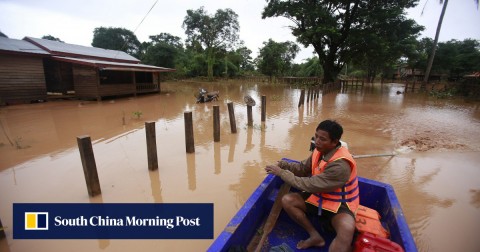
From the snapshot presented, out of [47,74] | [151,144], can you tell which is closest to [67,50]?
[47,74]

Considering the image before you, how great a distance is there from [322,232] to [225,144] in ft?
14.3

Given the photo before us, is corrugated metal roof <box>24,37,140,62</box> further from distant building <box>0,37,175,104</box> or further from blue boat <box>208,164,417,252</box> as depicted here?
blue boat <box>208,164,417,252</box>

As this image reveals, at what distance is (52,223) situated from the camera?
334 centimetres

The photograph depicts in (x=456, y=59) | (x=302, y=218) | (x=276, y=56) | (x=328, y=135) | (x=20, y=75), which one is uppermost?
(x=276, y=56)

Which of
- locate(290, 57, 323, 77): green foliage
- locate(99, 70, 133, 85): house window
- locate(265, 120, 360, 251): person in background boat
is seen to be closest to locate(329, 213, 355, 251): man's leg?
locate(265, 120, 360, 251): person in background boat

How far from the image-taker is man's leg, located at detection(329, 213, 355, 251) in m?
2.21

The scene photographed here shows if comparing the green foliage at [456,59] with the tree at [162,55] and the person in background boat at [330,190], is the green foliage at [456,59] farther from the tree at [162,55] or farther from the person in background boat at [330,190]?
the person in background boat at [330,190]

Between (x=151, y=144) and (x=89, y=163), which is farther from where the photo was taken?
(x=151, y=144)

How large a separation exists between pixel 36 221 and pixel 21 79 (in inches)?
551

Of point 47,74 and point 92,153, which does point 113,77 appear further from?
point 92,153

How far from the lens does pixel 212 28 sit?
123ft

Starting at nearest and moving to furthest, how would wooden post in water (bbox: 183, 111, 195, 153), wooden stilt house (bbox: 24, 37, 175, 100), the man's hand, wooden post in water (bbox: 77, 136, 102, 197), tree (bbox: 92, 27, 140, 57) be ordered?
the man's hand → wooden post in water (bbox: 77, 136, 102, 197) → wooden post in water (bbox: 183, 111, 195, 153) → wooden stilt house (bbox: 24, 37, 175, 100) → tree (bbox: 92, 27, 140, 57)

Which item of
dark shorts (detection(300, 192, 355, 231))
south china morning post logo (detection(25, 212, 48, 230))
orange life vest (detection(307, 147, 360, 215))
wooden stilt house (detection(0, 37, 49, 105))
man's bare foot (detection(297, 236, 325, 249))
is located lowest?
south china morning post logo (detection(25, 212, 48, 230))

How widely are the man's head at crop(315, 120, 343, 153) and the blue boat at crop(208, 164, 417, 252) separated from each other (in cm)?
94
